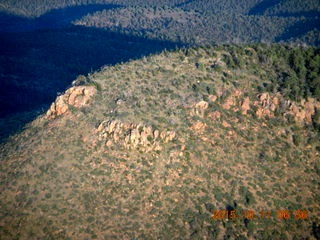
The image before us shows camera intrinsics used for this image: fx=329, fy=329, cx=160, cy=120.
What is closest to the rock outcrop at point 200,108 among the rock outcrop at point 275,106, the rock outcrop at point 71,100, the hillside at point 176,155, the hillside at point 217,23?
the hillside at point 176,155

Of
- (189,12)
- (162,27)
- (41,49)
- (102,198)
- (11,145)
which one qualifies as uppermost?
(189,12)

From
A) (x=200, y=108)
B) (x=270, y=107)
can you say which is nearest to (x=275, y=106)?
(x=270, y=107)

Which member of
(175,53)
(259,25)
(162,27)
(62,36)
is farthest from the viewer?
(162,27)

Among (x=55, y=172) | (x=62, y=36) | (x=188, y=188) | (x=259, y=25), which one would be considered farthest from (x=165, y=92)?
(x=259, y=25)

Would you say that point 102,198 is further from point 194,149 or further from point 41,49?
point 41,49

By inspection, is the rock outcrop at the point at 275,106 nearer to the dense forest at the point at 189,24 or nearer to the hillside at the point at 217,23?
the hillside at the point at 217,23
